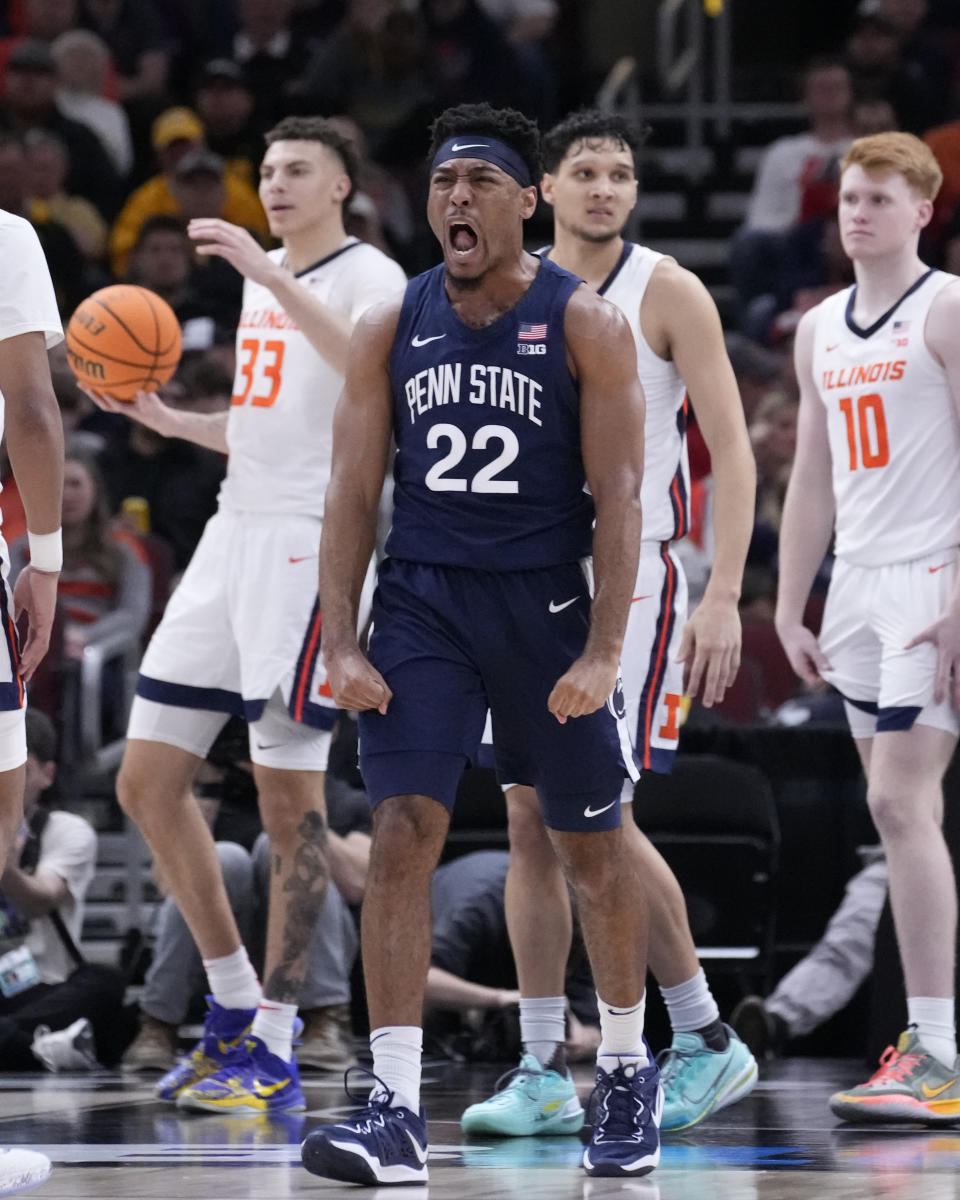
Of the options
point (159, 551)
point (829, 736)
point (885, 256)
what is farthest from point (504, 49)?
point (885, 256)

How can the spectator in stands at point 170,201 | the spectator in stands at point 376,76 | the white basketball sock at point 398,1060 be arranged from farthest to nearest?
the spectator in stands at point 376,76, the spectator in stands at point 170,201, the white basketball sock at point 398,1060

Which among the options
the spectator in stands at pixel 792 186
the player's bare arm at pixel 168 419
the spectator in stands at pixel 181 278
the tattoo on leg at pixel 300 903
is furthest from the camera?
the spectator in stands at pixel 792 186

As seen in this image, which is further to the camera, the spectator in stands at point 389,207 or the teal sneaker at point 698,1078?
the spectator in stands at point 389,207

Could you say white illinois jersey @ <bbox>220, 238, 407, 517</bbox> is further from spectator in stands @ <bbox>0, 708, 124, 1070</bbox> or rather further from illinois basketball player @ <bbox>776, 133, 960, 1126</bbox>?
spectator in stands @ <bbox>0, 708, 124, 1070</bbox>

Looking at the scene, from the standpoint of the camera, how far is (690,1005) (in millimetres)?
5328

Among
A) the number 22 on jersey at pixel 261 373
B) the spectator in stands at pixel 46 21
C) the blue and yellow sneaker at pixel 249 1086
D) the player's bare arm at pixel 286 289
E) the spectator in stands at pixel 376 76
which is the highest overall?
the spectator in stands at pixel 46 21

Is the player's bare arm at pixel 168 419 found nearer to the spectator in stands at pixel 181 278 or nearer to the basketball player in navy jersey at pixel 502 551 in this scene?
the basketball player in navy jersey at pixel 502 551

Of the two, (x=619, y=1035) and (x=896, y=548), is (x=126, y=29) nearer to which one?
(x=896, y=548)

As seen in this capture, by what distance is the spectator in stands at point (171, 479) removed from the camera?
10.0 m

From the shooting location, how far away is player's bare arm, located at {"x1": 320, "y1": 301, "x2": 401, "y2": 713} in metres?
4.29

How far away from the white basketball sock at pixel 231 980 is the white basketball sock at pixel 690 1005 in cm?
119

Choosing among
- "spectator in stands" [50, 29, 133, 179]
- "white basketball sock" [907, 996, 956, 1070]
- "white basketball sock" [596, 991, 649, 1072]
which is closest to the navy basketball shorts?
"white basketball sock" [596, 991, 649, 1072]

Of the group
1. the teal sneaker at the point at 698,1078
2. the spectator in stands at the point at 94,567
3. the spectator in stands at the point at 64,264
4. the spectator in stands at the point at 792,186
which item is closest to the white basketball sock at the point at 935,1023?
the teal sneaker at the point at 698,1078

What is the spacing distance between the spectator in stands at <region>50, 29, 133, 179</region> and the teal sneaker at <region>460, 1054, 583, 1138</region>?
9.39 m
